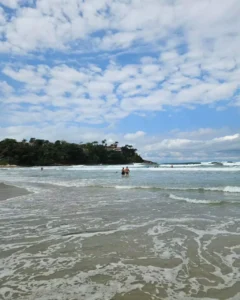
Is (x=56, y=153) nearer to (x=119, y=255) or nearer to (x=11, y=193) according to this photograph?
(x=11, y=193)

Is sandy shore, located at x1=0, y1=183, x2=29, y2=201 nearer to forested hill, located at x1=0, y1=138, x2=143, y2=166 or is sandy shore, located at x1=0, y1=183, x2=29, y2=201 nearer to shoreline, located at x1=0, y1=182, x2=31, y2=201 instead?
shoreline, located at x1=0, y1=182, x2=31, y2=201

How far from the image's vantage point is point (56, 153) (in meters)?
132

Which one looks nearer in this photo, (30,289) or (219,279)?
(30,289)

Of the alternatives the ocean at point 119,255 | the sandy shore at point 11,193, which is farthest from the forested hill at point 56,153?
the ocean at point 119,255

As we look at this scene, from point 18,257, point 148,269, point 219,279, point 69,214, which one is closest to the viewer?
point 219,279

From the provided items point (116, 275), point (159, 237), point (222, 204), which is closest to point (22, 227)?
point (159, 237)

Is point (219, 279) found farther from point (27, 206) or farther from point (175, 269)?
point (27, 206)

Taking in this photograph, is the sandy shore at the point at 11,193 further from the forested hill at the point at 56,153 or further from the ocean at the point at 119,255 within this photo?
the forested hill at the point at 56,153

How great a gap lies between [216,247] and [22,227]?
545cm

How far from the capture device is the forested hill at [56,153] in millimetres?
120938

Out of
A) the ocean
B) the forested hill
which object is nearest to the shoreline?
the ocean

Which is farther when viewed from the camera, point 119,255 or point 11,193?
point 11,193

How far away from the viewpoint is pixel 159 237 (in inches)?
300

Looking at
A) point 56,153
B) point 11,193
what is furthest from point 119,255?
point 56,153
